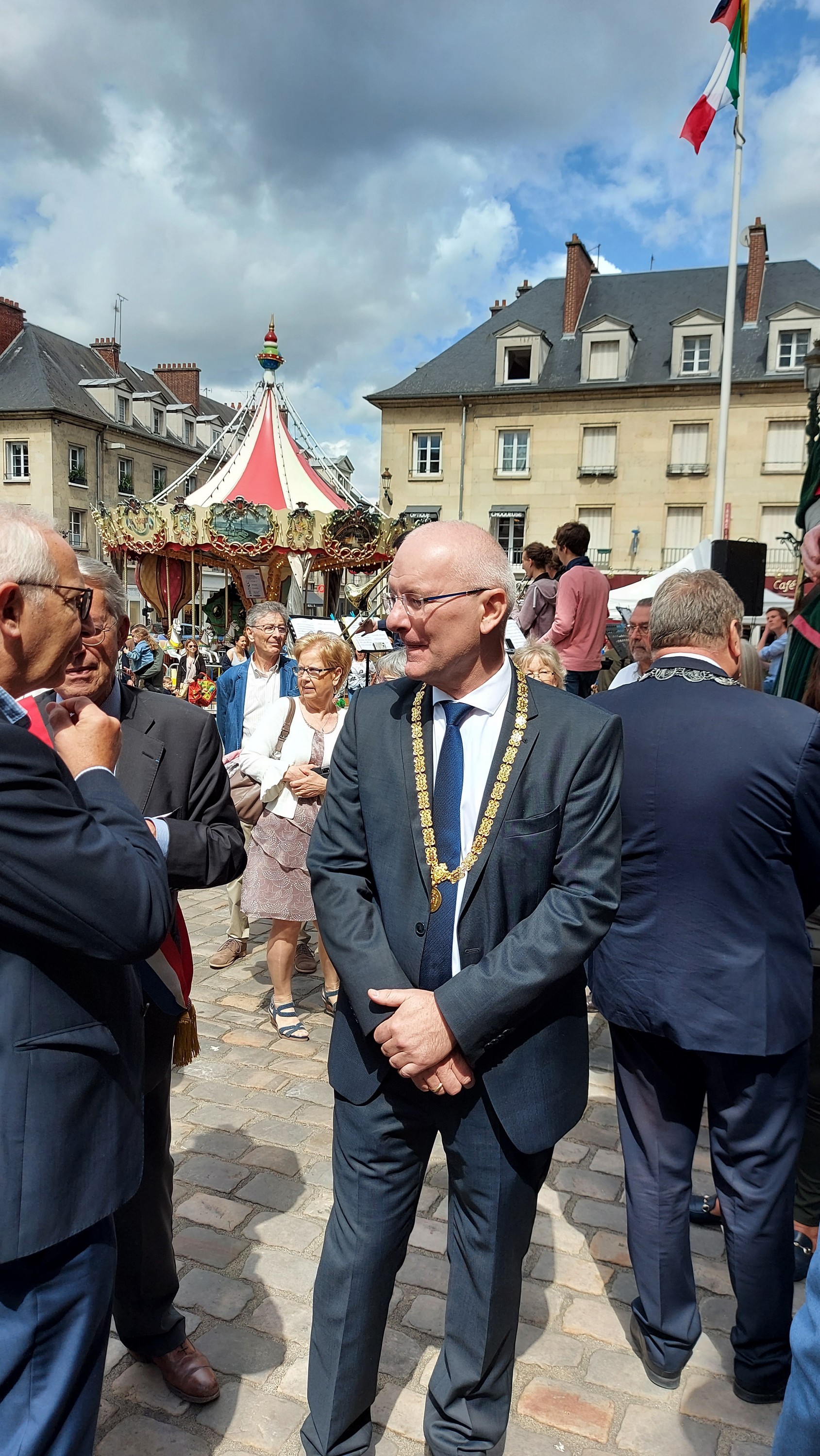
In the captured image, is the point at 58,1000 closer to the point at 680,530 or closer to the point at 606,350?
the point at 680,530

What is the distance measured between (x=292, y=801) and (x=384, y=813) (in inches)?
109

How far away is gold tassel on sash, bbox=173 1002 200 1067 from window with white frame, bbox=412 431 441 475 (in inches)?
1294

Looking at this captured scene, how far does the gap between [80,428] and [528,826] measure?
1729 inches

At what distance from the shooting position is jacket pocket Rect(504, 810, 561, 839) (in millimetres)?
2051

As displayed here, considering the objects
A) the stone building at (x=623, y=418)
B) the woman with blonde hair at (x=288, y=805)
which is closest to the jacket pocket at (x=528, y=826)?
the woman with blonde hair at (x=288, y=805)

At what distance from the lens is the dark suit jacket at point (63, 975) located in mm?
1359

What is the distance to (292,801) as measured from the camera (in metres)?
4.89

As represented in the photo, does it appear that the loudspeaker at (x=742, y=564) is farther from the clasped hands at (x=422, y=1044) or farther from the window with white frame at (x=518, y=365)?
the window with white frame at (x=518, y=365)

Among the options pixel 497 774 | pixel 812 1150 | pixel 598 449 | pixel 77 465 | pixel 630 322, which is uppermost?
pixel 630 322

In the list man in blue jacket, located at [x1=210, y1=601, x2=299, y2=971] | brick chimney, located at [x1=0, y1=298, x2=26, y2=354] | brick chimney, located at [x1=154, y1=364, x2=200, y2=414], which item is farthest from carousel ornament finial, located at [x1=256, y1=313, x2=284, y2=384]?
brick chimney, located at [x1=154, y1=364, x2=200, y2=414]

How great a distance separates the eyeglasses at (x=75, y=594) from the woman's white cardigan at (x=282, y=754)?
317 centimetres

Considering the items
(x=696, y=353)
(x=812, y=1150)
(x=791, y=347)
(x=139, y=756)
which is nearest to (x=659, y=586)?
(x=139, y=756)

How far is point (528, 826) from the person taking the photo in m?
2.05

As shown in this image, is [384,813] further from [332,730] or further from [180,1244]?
[332,730]
